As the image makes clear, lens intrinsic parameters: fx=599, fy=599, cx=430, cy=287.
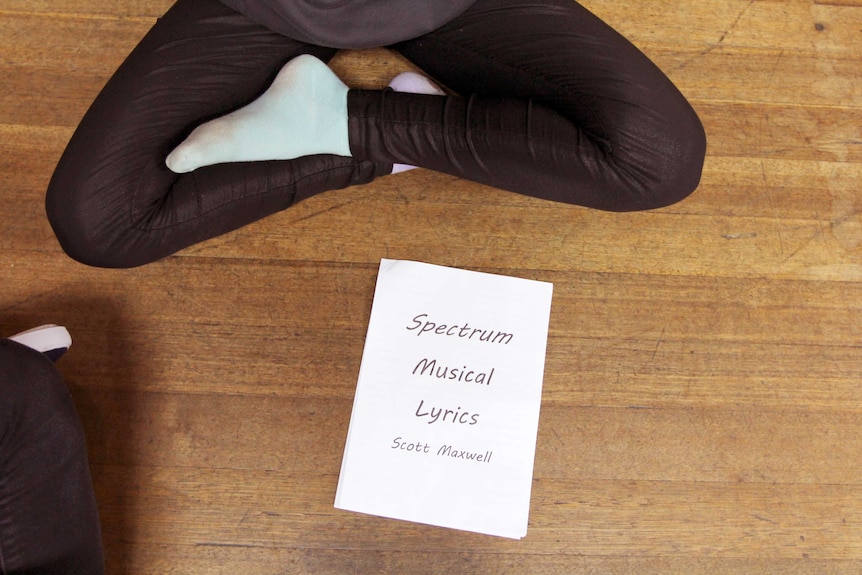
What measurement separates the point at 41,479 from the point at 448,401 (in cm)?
46

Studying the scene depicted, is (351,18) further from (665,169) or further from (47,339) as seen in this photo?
(47,339)

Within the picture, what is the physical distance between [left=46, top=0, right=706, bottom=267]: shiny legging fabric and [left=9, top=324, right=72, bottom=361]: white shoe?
0.10 metres

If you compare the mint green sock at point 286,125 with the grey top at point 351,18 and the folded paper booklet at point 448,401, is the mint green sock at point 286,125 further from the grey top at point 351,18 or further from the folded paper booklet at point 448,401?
the folded paper booklet at point 448,401

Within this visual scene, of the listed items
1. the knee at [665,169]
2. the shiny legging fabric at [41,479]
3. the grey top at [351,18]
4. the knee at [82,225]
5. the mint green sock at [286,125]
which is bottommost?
the shiny legging fabric at [41,479]

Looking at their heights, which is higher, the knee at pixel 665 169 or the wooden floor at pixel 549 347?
the knee at pixel 665 169

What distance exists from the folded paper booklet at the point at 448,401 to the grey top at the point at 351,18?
A: 0.92 ft

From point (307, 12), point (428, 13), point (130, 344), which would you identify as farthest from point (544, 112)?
point (130, 344)

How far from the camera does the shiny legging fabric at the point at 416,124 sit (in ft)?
2.19

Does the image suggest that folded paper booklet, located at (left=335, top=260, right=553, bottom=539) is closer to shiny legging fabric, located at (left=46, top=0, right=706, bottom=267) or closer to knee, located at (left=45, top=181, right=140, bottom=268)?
shiny legging fabric, located at (left=46, top=0, right=706, bottom=267)

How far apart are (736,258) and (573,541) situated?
0.43 metres

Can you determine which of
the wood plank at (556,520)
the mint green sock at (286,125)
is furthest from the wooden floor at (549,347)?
the mint green sock at (286,125)

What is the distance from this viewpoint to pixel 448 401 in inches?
30.1

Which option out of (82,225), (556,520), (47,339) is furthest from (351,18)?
(556,520)

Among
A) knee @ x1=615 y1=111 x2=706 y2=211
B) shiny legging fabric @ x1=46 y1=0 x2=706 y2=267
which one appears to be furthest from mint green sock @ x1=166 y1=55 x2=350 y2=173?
knee @ x1=615 y1=111 x2=706 y2=211
